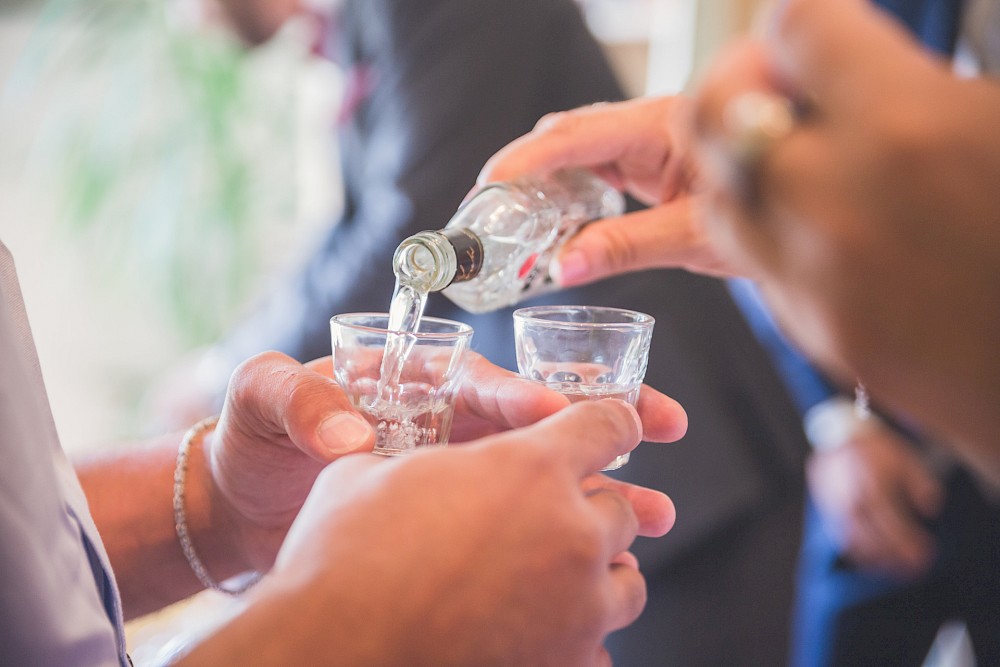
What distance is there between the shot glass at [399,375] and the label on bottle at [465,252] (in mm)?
67

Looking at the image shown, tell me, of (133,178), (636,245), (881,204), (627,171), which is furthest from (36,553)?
(133,178)

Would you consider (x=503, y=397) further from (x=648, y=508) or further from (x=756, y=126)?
(x=756, y=126)

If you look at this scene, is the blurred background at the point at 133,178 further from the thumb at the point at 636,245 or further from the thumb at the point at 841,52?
the thumb at the point at 841,52

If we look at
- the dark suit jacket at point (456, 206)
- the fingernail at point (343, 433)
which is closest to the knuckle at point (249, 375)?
the fingernail at point (343, 433)

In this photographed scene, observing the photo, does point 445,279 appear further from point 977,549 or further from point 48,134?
point 48,134

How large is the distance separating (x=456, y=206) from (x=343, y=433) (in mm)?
1000

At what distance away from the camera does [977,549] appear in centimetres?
209

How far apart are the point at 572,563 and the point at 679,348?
49.7 inches

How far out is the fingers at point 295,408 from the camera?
866mm

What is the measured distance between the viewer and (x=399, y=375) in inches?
37.8

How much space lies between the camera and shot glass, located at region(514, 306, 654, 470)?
39.3 inches

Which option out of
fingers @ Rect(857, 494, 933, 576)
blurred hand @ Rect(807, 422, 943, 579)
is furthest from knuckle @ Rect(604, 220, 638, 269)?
fingers @ Rect(857, 494, 933, 576)

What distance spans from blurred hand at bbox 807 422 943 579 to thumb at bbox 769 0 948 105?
5.69 ft

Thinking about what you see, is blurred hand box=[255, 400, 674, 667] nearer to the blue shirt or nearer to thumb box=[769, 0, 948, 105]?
the blue shirt
